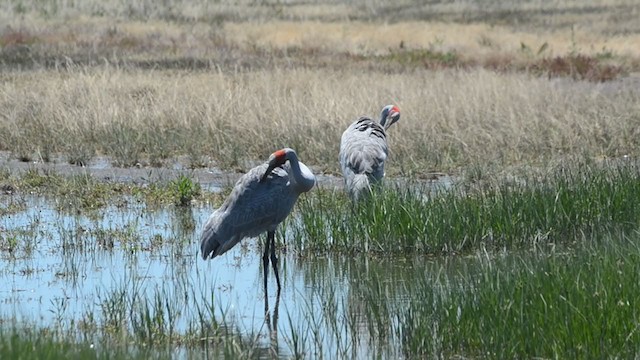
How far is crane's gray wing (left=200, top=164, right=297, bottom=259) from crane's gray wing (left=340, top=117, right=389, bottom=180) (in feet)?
4.69

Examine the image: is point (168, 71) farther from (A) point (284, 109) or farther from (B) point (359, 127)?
(B) point (359, 127)

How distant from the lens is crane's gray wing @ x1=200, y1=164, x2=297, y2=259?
908 centimetres

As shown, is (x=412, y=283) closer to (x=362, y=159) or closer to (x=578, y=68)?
(x=362, y=159)

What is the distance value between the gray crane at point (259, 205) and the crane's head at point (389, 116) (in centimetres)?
360

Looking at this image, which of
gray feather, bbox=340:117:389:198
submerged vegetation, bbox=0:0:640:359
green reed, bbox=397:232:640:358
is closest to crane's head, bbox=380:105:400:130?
submerged vegetation, bbox=0:0:640:359

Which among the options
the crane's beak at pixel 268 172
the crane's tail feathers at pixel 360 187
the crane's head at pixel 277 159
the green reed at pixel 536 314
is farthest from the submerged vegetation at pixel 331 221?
the crane's head at pixel 277 159

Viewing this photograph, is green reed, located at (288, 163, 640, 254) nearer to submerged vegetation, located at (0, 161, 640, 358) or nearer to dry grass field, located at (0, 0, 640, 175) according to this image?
submerged vegetation, located at (0, 161, 640, 358)

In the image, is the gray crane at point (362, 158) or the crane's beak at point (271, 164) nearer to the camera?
the crane's beak at point (271, 164)

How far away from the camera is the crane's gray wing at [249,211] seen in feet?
29.8

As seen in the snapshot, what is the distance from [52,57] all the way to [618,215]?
21.7m

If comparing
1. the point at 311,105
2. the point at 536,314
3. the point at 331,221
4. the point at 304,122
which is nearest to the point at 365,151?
the point at 331,221

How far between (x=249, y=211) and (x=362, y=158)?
183 centimetres

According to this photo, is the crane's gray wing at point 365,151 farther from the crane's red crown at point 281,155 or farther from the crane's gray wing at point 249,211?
the crane's red crown at point 281,155

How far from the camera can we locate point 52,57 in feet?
96.9
